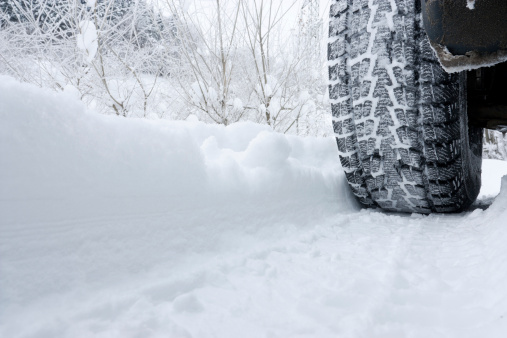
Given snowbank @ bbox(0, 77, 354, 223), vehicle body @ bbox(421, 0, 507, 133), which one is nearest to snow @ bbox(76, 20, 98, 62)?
snowbank @ bbox(0, 77, 354, 223)

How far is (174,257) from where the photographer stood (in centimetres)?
65

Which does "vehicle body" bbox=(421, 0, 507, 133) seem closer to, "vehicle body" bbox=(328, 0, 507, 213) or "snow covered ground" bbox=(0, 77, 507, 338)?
"vehicle body" bbox=(328, 0, 507, 213)

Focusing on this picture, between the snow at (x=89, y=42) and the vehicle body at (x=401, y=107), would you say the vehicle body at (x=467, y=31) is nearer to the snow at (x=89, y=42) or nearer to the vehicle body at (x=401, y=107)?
the vehicle body at (x=401, y=107)

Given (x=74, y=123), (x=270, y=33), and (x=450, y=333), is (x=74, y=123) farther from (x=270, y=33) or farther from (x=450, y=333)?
(x=270, y=33)

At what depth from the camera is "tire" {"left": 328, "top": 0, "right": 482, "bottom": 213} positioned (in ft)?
3.27

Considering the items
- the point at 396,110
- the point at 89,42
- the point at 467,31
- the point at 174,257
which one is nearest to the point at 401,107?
the point at 396,110

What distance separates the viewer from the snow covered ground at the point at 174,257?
45cm

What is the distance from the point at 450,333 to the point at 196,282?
384 millimetres

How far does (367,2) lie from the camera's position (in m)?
1.10

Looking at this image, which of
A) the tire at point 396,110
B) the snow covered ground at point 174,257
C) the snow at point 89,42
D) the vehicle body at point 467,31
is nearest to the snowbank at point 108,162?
the snow covered ground at point 174,257

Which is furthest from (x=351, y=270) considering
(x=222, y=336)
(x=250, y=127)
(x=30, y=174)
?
(x=250, y=127)

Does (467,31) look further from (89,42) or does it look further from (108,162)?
(89,42)

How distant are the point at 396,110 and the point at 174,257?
80 cm

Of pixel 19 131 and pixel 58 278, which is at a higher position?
pixel 19 131
